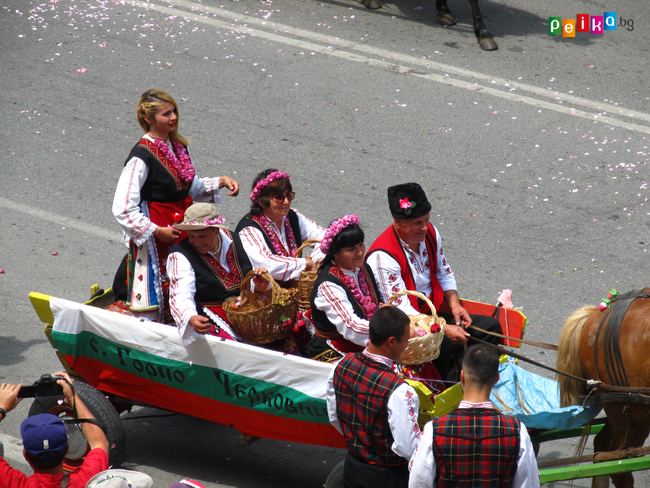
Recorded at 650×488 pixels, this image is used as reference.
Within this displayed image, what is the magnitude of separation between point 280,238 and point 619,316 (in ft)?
7.90

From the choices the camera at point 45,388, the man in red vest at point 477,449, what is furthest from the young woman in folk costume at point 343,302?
the camera at point 45,388

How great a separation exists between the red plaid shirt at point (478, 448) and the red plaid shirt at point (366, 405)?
0.38m

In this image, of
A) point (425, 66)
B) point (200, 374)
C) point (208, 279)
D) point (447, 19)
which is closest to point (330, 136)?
point (425, 66)

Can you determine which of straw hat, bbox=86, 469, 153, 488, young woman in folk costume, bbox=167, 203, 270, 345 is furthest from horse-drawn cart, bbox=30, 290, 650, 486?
straw hat, bbox=86, 469, 153, 488

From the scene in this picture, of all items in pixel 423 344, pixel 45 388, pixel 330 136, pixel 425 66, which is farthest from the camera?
pixel 425 66

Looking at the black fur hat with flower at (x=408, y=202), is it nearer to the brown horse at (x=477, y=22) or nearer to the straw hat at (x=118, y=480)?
the straw hat at (x=118, y=480)

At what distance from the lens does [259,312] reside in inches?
172

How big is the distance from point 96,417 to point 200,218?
1397mm

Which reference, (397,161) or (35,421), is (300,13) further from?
(35,421)

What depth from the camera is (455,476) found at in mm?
2945

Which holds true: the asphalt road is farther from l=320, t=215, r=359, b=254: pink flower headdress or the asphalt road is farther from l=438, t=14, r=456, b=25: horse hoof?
l=320, t=215, r=359, b=254: pink flower headdress

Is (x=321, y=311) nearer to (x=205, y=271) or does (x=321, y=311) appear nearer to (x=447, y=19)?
(x=205, y=271)

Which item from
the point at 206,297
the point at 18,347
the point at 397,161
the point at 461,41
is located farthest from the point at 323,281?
the point at 461,41

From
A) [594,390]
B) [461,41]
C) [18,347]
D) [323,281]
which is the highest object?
[461,41]
